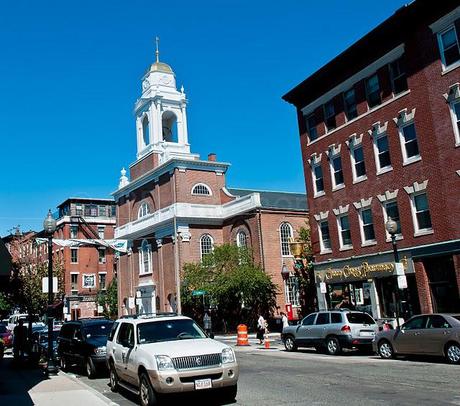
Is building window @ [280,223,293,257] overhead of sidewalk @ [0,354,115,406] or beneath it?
overhead

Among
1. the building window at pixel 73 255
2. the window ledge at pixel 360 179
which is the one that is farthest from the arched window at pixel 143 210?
the window ledge at pixel 360 179

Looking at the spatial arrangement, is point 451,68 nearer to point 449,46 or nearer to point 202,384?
point 449,46

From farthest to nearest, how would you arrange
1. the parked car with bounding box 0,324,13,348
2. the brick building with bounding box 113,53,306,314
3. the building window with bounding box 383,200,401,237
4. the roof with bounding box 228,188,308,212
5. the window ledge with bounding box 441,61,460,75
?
the roof with bounding box 228,188,308,212
the brick building with bounding box 113,53,306,314
the parked car with bounding box 0,324,13,348
the building window with bounding box 383,200,401,237
the window ledge with bounding box 441,61,460,75

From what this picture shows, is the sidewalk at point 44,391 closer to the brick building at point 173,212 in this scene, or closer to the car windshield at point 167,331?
the car windshield at point 167,331

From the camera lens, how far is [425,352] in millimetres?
16531

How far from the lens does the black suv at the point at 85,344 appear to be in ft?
A: 53.1

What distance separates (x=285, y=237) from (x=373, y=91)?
20.5 meters

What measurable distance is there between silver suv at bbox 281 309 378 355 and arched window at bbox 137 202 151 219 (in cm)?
3478

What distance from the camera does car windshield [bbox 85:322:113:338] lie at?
57.5 ft

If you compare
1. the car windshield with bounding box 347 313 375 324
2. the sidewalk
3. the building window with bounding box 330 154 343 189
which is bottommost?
the sidewalk

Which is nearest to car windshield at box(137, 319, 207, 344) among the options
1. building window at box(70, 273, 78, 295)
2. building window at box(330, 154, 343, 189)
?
building window at box(330, 154, 343, 189)

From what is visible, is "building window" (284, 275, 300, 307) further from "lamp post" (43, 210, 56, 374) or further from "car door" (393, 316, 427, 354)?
"lamp post" (43, 210, 56, 374)

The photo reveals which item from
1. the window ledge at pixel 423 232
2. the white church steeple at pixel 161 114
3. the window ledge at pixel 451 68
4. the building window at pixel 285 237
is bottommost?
the window ledge at pixel 423 232

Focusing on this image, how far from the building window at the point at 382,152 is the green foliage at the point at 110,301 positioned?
153ft
